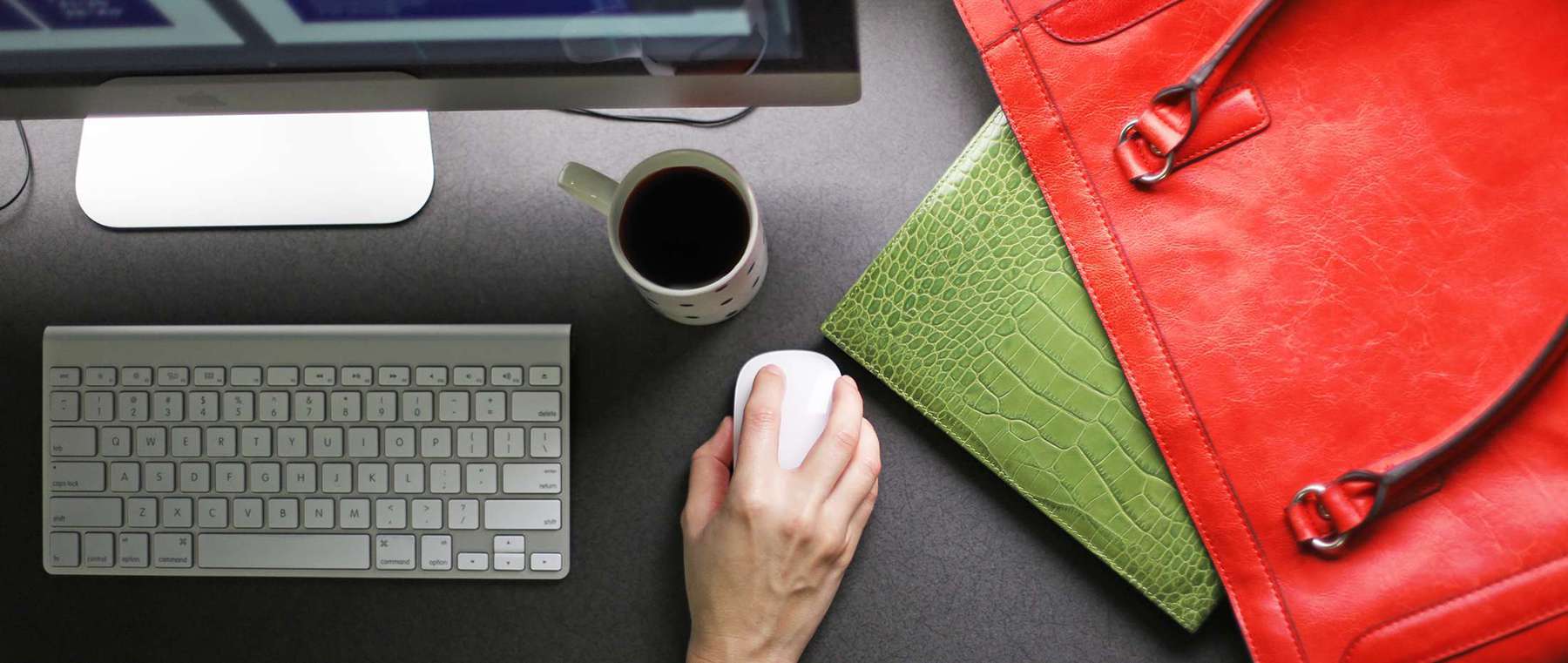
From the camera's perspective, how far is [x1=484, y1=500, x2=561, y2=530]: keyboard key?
0.57 m

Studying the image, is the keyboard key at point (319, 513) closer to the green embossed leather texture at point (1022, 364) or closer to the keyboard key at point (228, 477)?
the keyboard key at point (228, 477)

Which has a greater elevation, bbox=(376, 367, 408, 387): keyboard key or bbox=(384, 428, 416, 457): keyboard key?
bbox=(376, 367, 408, 387): keyboard key

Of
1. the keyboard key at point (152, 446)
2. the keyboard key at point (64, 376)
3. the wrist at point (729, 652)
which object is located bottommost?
the wrist at point (729, 652)

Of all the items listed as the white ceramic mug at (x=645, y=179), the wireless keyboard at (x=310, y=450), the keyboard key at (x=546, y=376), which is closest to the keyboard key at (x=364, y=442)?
the wireless keyboard at (x=310, y=450)

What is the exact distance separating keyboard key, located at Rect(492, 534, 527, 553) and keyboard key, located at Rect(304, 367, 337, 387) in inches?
5.4

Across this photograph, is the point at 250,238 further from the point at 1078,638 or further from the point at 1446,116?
the point at 1446,116

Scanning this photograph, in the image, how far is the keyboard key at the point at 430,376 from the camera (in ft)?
1.87

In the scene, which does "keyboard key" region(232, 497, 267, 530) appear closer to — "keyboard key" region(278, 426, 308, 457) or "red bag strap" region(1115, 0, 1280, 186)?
"keyboard key" region(278, 426, 308, 457)

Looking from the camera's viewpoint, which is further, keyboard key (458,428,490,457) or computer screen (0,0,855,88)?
keyboard key (458,428,490,457)

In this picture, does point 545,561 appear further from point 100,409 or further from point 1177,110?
point 1177,110

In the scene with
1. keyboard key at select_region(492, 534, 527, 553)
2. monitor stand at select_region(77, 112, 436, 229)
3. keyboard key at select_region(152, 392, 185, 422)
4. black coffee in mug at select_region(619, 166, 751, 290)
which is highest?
monitor stand at select_region(77, 112, 436, 229)

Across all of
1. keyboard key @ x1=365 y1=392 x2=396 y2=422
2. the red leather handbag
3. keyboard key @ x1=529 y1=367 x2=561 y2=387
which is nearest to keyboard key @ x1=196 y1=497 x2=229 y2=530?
keyboard key @ x1=365 y1=392 x2=396 y2=422

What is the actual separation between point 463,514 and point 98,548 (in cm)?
23

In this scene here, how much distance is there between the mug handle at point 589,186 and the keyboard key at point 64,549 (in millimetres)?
390
